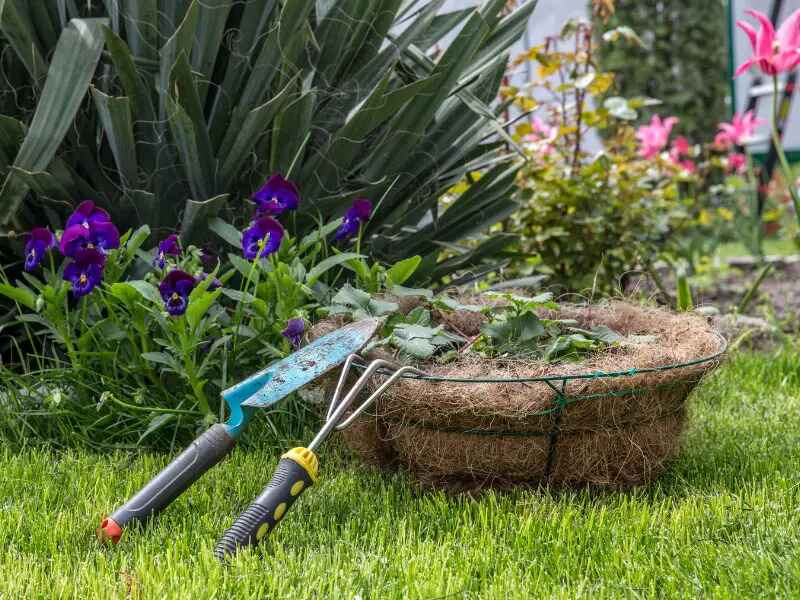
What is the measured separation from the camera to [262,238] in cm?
194

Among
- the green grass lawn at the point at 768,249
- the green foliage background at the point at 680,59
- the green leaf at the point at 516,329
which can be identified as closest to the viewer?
the green leaf at the point at 516,329

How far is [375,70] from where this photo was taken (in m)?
2.46

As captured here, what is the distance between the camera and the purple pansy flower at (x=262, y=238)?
190cm

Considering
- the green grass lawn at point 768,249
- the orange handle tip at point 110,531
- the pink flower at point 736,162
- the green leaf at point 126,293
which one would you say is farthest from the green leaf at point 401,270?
the green grass lawn at point 768,249

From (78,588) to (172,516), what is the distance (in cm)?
32

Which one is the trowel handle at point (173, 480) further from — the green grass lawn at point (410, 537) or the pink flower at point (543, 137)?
the pink flower at point (543, 137)

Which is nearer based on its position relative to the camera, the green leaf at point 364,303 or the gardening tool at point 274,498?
the gardening tool at point 274,498

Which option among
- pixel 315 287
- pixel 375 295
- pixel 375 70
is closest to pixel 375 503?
pixel 375 295

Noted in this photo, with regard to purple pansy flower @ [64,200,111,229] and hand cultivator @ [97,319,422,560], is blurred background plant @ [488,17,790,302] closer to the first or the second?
purple pansy flower @ [64,200,111,229]

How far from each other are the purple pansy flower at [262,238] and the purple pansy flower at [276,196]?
0.21 ft

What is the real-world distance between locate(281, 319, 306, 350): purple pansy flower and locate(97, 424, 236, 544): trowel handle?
1.34 ft

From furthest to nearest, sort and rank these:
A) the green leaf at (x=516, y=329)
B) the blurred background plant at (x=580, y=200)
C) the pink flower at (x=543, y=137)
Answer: the pink flower at (x=543, y=137) → the blurred background plant at (x=580, y=200) → the green leaf at (x=516, y=329)

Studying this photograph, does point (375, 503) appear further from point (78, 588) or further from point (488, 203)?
point (488, 203)

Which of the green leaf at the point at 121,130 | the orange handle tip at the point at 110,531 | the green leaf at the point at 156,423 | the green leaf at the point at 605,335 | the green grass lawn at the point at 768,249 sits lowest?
the green grass lawn at the point at 768,249
